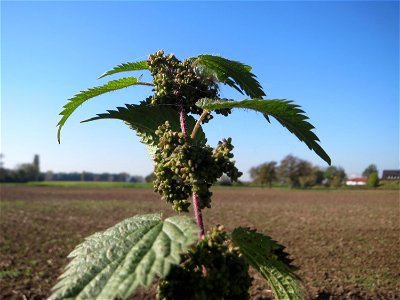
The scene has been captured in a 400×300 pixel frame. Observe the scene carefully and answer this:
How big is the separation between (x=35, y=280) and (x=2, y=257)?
3.18 m

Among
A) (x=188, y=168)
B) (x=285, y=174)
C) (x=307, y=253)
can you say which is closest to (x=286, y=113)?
(x=188, y=168)

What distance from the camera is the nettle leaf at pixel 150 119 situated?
181 centimetres

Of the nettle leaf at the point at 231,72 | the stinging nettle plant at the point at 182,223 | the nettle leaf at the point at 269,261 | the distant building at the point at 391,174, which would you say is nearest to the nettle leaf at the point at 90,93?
the stinging nettle plant at the point at 182,223

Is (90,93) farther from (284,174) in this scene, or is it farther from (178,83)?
(284,174)

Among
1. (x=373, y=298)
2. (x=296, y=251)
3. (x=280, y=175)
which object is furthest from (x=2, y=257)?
(x=280, y=175)

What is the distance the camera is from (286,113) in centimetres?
149

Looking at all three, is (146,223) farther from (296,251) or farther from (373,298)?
(296,251)

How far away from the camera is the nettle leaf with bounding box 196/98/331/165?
1.43 m

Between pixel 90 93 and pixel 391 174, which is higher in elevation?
pixel 90 93

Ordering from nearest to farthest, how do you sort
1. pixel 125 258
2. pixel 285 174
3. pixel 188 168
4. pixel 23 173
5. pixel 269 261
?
pixel 125 258, pixel 188 168, pixel 269 261, pixel 285 174, pixel 23 173

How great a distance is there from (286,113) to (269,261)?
575 mm

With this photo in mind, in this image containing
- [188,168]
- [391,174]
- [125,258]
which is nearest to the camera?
[125,258]

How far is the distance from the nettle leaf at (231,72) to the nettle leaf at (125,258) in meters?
0.75

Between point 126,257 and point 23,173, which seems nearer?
point 126,257
